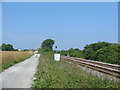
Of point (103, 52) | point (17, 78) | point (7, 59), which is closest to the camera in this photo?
point (17, 78)

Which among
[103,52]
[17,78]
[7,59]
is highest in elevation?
[103,52]

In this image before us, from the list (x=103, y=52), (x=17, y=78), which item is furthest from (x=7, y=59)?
(x=103, y=52)

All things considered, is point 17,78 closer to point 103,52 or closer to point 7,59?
point 7,59

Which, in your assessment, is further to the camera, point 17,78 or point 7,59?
point 7,59

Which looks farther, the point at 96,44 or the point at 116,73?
the point at 96,44

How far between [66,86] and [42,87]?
94 cm

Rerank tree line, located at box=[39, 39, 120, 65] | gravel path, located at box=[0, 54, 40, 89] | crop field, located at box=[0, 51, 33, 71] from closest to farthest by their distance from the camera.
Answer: gravel path, located at box=[0, 54, 40, 89] < tree line, located at box=[39, 39, 120, 65] < crop field, located at box=[0, 51, 33, 71]

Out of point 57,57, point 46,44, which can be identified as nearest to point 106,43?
point 57,57

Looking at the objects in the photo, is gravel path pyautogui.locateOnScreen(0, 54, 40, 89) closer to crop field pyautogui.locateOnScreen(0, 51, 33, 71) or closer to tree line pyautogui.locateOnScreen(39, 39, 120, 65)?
crop field pyautogui.locateOnScreen(0, 51, 33, 71)

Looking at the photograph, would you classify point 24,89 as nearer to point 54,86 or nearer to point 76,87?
point 54,86

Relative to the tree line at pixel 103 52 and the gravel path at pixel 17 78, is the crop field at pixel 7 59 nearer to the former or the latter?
the gravel path at pixel 17 78

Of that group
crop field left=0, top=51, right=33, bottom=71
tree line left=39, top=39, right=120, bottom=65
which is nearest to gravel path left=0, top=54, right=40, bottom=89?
crop field left=0, top=51, right=33, bottom=71

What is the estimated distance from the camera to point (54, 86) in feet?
20.3

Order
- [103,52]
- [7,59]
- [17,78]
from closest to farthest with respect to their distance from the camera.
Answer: [17,78], [7,59], [103,52]
